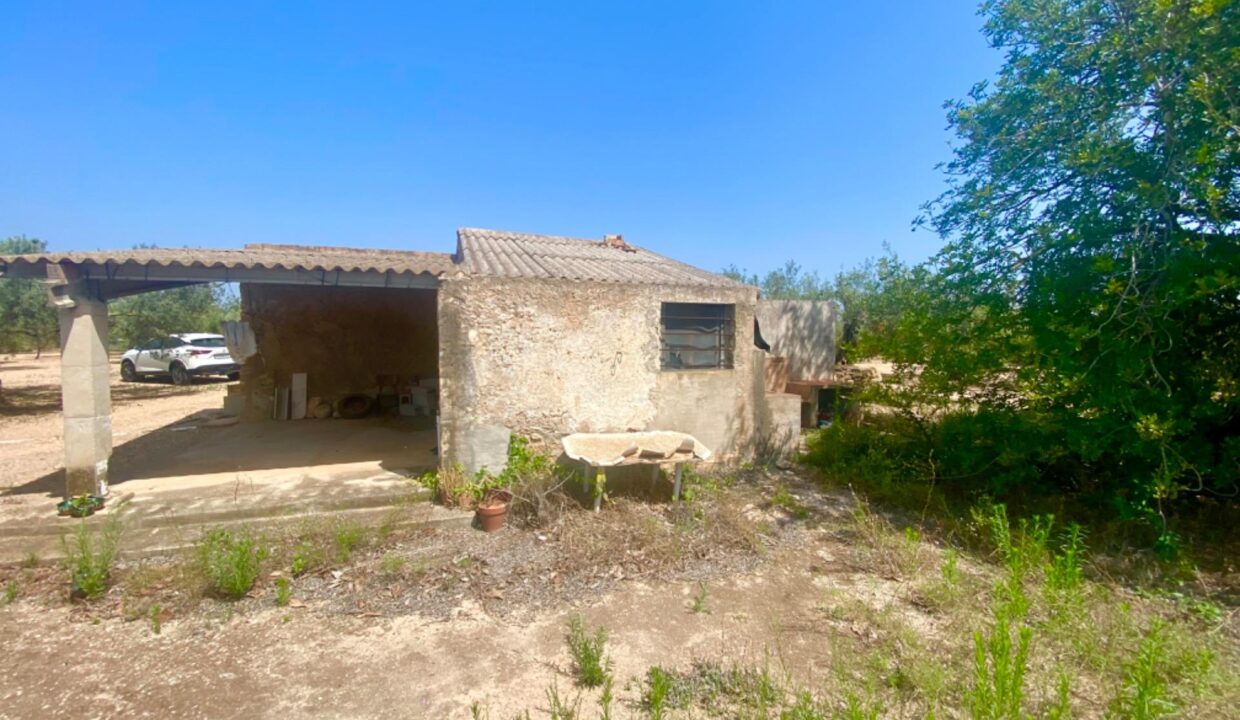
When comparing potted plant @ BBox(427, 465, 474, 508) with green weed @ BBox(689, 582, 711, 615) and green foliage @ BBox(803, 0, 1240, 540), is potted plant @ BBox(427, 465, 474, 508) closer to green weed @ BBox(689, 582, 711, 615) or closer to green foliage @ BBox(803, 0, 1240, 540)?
green weed @ BBox(689, 582, 711, 615)

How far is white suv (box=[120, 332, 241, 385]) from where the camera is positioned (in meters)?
16.6

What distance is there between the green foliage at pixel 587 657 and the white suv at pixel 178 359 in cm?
1803

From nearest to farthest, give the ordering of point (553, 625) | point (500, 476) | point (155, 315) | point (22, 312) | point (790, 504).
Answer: point (553, 625) < point (500, 476) < point (790, 504) < point (22, 312) < point (155, 315)

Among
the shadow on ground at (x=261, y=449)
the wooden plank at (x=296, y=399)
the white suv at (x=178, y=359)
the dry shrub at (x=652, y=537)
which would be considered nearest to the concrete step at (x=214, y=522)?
the shadow on ground at (x=261, y=449)

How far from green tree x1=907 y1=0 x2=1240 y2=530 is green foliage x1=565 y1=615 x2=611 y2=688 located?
4.81 meters

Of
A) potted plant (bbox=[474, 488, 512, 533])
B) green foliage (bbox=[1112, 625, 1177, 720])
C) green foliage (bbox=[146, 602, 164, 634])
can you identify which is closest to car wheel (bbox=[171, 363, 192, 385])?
green foliage (bbox=[146, 602, 164, 634])

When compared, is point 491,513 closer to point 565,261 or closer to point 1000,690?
point 565,261

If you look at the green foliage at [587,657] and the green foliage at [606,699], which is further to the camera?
the green foliage at [587,657]

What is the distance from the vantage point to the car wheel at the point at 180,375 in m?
16.6

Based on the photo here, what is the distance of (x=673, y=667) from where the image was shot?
329cm

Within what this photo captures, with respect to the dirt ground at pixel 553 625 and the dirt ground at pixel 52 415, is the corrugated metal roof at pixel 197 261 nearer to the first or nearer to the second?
the dirt ground at pixel 553 625

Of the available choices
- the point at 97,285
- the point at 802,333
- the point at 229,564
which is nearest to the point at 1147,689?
the point at 229,564

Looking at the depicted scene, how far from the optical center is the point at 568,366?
6.22 m

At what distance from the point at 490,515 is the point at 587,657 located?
7.99 feet
